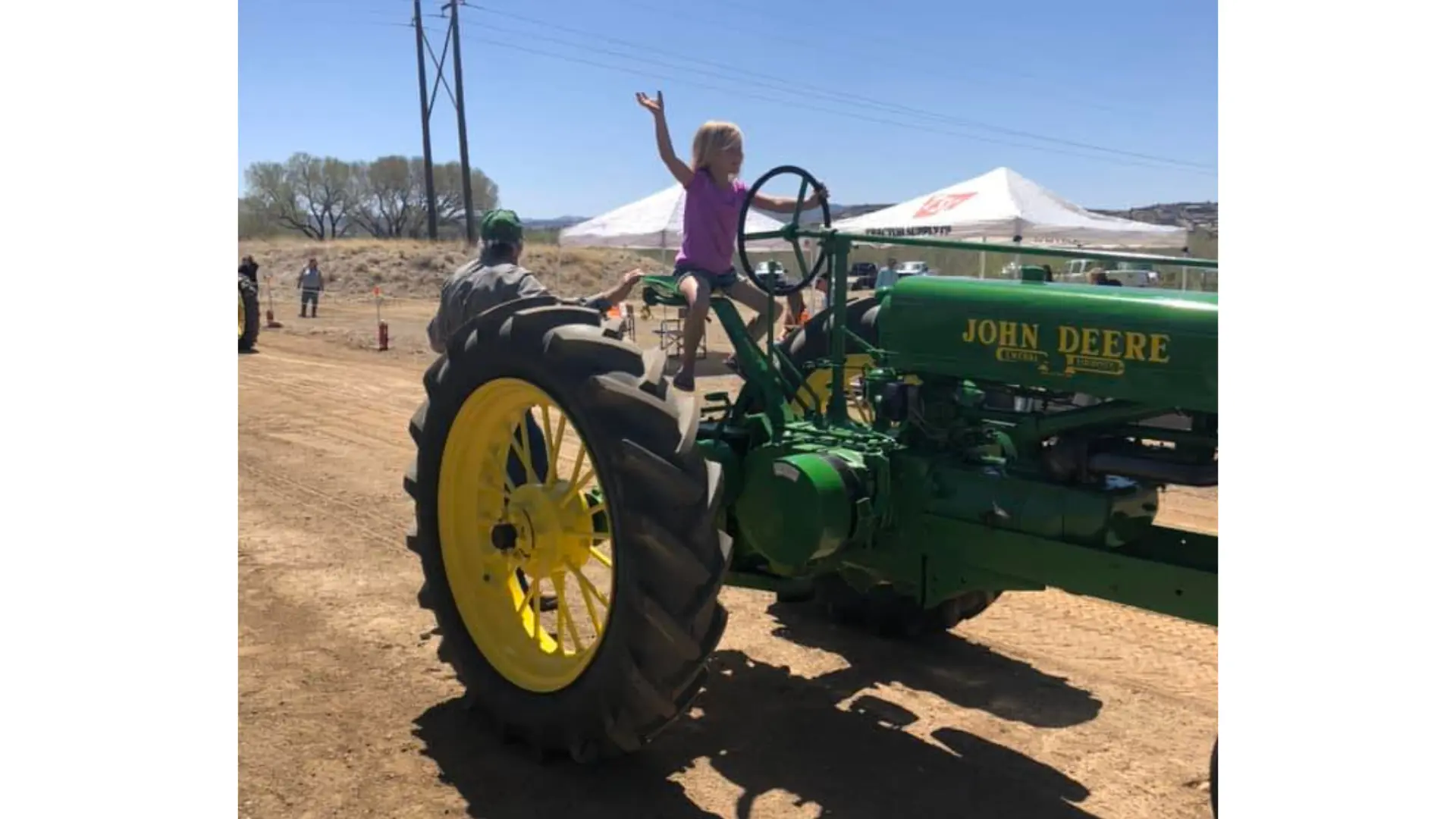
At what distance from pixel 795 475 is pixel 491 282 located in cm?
206

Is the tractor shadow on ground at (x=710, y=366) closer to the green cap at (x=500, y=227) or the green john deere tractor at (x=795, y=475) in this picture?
the green cap at (x=500, y=227)

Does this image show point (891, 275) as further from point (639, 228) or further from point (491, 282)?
point (639, 228)

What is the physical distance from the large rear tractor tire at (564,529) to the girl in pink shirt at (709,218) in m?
0.86

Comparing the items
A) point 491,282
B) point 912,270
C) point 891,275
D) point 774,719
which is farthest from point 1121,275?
point 774,719

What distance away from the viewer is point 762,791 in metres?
3.46

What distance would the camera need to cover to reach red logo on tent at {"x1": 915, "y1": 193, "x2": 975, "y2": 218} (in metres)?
19.9

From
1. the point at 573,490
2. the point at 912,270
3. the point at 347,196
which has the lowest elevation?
the point at 573,490

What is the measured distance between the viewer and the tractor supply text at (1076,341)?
3.12 meters

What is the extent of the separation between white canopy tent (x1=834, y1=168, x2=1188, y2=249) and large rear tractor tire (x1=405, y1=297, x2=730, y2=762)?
14.9 m

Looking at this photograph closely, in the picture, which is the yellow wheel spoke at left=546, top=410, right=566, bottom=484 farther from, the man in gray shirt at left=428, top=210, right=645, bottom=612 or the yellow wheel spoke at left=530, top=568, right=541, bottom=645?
the man in gray shirt at left=428, top=210, right=645, bottom=612

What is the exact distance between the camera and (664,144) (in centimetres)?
470

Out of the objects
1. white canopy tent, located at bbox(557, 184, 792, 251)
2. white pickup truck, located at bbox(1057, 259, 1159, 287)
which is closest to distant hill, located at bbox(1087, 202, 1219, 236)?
white pickup truck, located at bbox(1057, 259, 1159, 287)

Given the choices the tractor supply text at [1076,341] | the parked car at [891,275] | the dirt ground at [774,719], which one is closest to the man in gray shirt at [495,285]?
the dirt ground at [774,719]
